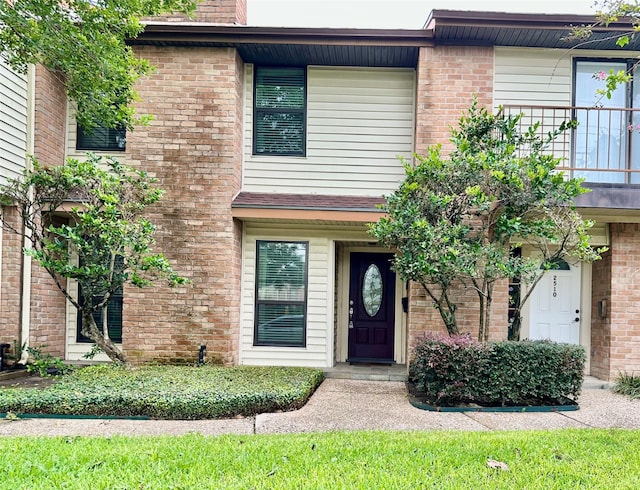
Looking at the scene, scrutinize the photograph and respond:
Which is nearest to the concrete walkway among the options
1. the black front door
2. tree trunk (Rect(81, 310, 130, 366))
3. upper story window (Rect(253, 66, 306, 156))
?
tree trunk (Rect(81, 310, 130, 366))

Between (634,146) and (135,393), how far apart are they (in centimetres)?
846

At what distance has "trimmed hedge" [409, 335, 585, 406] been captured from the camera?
6.07 metres

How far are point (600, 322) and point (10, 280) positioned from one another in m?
9.81

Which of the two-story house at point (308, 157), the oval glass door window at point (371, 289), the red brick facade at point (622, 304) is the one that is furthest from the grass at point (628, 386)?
the oval glass door window at point (371, 289)

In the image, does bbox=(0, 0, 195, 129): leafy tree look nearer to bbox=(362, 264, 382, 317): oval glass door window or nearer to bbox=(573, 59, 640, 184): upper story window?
bbox=(362, 264, 382, 317): oval glass door window

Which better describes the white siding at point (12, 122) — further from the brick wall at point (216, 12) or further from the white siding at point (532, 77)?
the white siding at point (532, 77)

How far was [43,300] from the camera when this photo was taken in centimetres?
812

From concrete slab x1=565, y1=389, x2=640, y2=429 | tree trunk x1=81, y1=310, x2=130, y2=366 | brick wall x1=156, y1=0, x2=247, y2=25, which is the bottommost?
concrete slab x1=565, y1=389, x2=640, y2=429

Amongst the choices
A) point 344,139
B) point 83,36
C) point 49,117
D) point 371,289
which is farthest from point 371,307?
point 49,117

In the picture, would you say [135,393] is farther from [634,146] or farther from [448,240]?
[634,146]

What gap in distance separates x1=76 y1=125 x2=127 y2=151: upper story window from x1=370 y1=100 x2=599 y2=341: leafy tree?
503 centimetres

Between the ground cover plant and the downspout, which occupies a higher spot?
the downspout

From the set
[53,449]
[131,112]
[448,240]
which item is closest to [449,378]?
[448,240]

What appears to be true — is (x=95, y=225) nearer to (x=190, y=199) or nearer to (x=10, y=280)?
(x=190, y=199)
